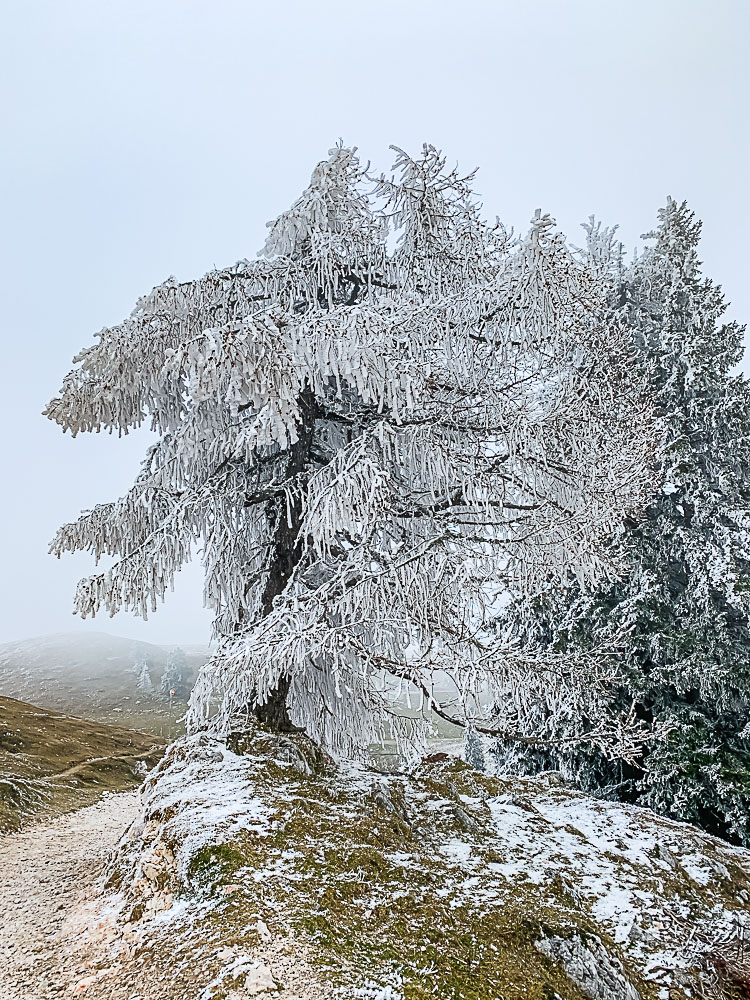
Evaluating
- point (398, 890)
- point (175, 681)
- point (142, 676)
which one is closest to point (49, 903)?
point (398, 890)

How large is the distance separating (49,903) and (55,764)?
8.98 meters

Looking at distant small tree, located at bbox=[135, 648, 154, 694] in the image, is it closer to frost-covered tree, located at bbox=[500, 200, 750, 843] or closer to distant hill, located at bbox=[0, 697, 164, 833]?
distant hill, located at bbox=[0, 697, 164, 833]

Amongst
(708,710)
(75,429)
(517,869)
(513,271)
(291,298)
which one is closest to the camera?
(517,869)

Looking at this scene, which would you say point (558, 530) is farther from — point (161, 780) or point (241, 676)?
point (161, 780)

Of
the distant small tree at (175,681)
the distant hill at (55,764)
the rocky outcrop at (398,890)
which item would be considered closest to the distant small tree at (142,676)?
the distant small tree at (175,681)

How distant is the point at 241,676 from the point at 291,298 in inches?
169

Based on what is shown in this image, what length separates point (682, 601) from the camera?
10391 millimetres

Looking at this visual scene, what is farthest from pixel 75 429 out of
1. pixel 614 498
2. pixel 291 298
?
pixel 614 498

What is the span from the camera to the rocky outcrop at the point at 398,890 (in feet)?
9.62

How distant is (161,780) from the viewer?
16.4 ft

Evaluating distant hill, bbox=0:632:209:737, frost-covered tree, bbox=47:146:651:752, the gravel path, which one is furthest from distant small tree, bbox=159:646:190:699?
frost-covered tree, bbox=47:146:651:752

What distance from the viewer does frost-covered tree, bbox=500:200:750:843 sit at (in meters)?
8.77

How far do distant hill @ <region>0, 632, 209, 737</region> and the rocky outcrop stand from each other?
3216cm

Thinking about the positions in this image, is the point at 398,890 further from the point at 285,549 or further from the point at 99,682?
the point at 99,682
